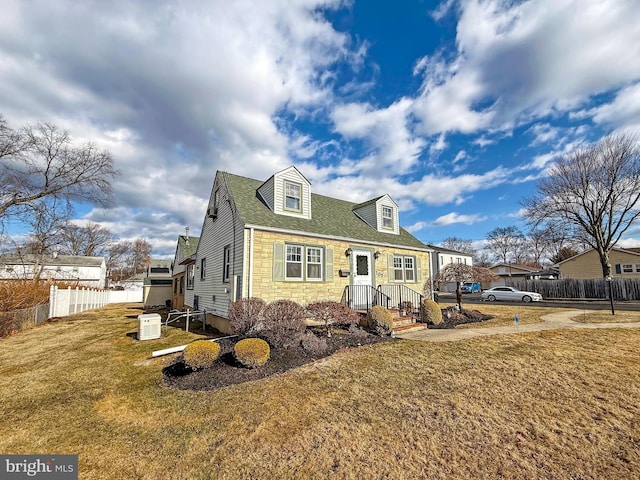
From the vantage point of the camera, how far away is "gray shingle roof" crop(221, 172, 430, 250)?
10.7 m

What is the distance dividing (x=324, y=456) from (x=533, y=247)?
69576mm

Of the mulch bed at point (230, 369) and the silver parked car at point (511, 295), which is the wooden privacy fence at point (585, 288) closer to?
the silver parked car at point (511, 295)

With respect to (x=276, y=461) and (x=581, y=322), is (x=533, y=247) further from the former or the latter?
(x=276, y=461)

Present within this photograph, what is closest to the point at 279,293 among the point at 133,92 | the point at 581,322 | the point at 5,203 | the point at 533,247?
the point at 133,92

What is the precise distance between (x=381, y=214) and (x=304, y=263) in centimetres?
643

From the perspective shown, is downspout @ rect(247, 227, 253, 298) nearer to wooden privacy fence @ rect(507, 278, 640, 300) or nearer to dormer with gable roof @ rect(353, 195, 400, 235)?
dormer with gable roof @ rect(353, 195, 400, 235)

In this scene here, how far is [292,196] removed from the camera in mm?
12203

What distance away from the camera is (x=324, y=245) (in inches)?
458

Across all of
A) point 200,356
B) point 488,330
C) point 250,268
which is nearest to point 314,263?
point 250,268

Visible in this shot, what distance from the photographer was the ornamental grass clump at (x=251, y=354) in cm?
617

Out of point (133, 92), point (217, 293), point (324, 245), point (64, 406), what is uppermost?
point (133, 92)

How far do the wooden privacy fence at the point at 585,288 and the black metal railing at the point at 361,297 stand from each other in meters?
19.2

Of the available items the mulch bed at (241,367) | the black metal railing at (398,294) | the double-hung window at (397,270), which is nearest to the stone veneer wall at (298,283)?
the black metal railing at (398,294)

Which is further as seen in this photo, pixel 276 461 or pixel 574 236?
pixel 574 236
